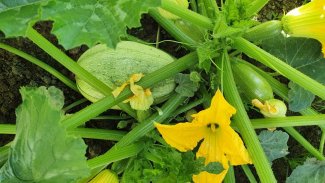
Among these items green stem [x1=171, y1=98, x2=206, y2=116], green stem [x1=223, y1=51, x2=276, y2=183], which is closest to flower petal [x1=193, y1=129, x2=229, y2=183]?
green stem [x1=223, y1=51, x2=276, y2=183]

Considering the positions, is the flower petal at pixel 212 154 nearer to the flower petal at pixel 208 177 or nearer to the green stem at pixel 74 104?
the flower petal at pixel 208 177

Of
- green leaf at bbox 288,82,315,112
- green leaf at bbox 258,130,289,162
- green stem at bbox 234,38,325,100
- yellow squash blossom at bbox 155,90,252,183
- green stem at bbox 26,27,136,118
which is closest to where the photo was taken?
yellow squash blossom at bbox 155,90,252,183

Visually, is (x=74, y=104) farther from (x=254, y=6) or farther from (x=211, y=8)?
(x=254, y=6)

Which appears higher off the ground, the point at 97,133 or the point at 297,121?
the point at 297,121

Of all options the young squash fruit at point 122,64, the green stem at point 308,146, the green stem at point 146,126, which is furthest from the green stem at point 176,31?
the green stem at point 308,146

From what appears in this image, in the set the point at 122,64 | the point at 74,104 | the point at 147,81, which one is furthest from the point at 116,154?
the point at 74,104

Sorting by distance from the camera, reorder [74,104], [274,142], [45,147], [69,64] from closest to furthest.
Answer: [45,147]
[69,64]
[274,142]
[74,104]

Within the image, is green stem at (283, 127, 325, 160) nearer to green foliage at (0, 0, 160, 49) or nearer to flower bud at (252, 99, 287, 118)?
flower bud at (252, 99, 287, 118)
